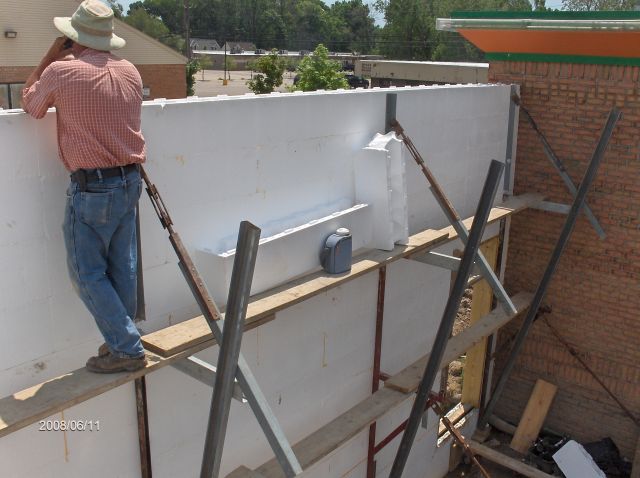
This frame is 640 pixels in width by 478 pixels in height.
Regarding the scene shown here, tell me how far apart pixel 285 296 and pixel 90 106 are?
1625 millimetres

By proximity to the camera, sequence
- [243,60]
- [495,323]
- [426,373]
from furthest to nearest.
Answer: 1. [243,60]
2. [495,323]
3. [426,373]

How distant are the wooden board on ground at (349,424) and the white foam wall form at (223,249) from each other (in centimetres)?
39

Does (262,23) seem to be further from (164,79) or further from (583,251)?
(583,251)

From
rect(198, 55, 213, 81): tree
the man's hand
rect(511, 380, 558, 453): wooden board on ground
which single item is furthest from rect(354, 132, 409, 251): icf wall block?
rect(198, 55, 213, 81): tree

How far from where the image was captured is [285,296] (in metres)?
4.04

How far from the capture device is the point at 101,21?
3.03 m

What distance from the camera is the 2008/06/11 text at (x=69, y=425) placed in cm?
340

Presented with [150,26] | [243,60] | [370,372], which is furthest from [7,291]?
[243,60]

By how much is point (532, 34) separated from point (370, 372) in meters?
3.99

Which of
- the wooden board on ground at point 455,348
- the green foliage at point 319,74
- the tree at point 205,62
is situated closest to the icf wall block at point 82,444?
the wooden board on ground at point 455,348

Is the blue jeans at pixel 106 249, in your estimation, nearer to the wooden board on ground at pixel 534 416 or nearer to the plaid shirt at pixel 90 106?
the plaid shirt at pixel 90 106

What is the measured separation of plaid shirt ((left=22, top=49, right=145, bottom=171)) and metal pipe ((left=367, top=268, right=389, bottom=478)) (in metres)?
2.98

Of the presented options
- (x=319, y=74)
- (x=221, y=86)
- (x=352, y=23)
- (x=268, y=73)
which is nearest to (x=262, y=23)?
(x=352, y=23)

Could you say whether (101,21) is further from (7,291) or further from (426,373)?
(426,373)
